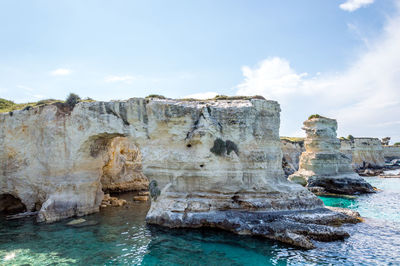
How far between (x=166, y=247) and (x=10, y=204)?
14.3 metres

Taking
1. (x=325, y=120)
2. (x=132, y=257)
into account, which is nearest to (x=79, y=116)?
(x=132, y=257)

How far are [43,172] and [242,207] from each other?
12.9m

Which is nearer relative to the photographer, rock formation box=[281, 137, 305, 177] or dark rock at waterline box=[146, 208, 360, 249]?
dark rock at waterline box=[146, 208, 360, 249]

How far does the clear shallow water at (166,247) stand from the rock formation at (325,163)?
13.5m

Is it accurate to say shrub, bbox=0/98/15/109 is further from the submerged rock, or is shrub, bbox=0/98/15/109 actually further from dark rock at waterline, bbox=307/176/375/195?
dark rock at waterline, bbox=307/176/375/195

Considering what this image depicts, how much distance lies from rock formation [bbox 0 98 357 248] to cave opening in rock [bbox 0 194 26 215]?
48.9 inches

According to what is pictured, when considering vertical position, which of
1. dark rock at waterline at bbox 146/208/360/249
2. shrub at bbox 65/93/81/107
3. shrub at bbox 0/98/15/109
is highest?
shrub at bbox 0/98/15/109

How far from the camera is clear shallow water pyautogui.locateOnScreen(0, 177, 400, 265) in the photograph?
10008mm

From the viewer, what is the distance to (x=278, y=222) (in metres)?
12.5

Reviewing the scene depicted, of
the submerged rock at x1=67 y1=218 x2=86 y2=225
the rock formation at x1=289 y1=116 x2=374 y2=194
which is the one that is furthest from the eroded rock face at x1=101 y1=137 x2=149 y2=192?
the rock formation at x1=289 y1=116 x2=374 y2=194

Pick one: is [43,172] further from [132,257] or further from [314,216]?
[314,216]

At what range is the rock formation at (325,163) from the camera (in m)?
27.9

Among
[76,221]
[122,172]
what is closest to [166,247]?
[76,221]

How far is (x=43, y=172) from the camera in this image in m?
16.9
